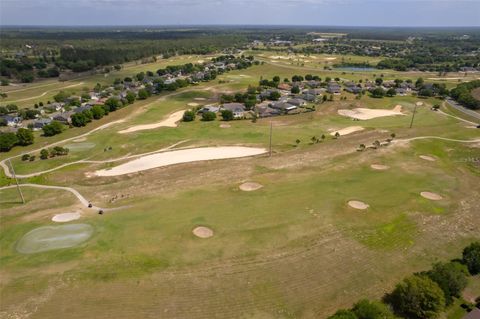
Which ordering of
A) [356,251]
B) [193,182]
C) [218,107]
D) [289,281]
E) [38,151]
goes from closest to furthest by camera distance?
[289,281], [356,251], [193,182], [38,151], [218,107]

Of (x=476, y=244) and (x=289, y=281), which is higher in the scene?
(x=476, y=244)

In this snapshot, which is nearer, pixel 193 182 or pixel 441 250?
pixel 441 250

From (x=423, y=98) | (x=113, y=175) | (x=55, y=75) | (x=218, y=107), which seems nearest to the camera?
(x=113, y=175)

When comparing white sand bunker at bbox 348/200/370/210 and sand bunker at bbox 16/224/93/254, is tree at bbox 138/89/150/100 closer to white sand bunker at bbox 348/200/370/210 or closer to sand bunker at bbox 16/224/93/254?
sand bunker at bbox 16/224/93/254

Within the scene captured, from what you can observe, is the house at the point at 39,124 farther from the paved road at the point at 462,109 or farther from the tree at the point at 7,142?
the paved road at the point at 462,109

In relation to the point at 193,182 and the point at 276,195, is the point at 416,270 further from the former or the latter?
the point at 193,182

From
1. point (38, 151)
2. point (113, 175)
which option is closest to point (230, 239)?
point (113, 175)

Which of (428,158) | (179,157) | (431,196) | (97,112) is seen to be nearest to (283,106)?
(179,157)
